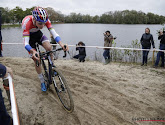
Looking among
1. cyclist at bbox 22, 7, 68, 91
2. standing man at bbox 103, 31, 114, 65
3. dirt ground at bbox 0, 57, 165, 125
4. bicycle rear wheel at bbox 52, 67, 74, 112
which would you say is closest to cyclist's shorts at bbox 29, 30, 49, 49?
cyclist at bbox 22, 7, 68, 91

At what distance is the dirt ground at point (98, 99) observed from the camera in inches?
129

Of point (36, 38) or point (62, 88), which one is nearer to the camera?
point (62, 88)

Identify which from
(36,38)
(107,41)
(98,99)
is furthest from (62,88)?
(107,41)

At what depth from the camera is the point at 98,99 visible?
409 centimetres

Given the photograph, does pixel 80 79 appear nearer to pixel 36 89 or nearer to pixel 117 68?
pixel 36 89

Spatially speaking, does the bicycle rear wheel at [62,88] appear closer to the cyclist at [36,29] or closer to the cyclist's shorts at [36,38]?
the cyclist at [36,29]

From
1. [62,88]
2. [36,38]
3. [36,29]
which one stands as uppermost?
[36,29]

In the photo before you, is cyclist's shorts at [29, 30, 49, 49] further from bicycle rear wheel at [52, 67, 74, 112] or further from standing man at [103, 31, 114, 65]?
standing man at [103, 31, 114, 65]

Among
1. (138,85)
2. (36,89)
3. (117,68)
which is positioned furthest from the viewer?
(117,68)

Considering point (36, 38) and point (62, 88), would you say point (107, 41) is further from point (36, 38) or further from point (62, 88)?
point (62, 88)

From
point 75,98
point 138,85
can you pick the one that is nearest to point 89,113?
point 75,98

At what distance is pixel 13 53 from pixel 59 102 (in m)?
10.6

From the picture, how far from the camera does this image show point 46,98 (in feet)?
13.4

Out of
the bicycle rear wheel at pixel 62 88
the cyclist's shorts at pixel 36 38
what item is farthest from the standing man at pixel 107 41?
the bicycle rear wheel at pixel 62 88
